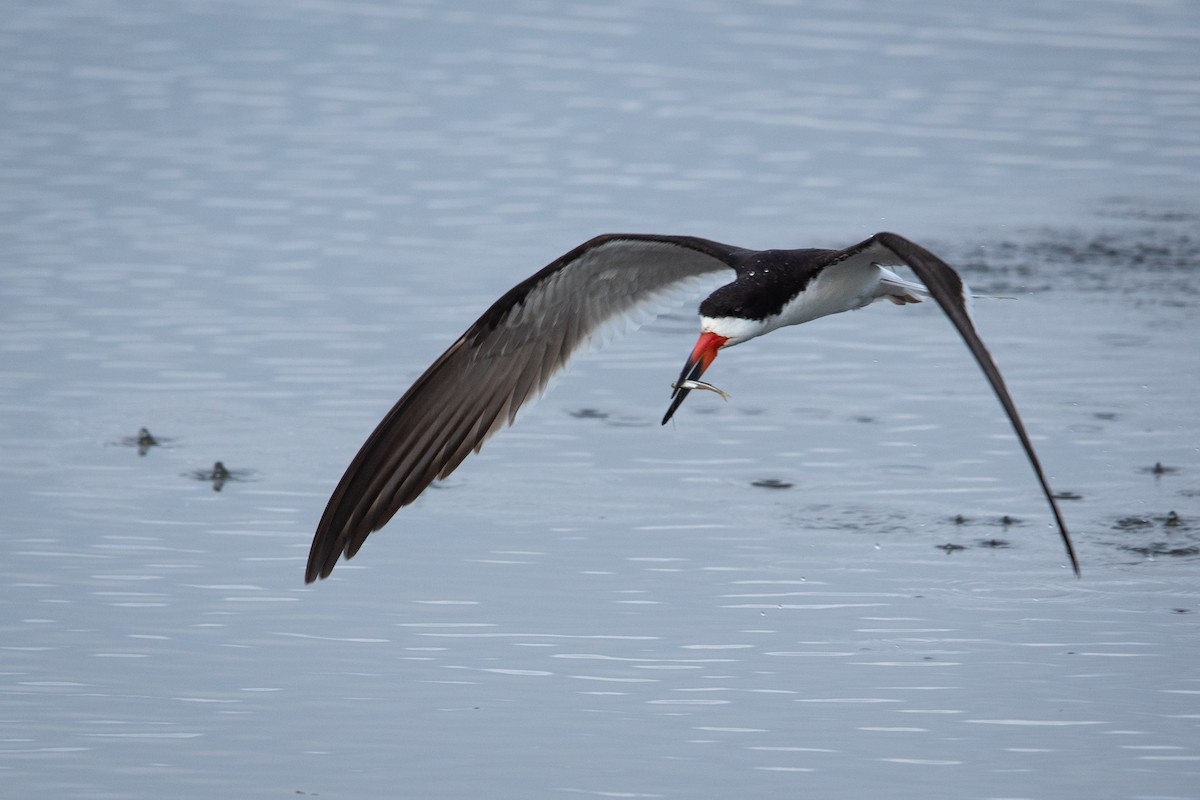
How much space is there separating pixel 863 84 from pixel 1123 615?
10.5m

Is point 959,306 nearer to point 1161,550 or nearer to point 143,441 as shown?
point 1161,550

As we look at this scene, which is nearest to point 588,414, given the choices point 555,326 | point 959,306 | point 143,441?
point 555,326

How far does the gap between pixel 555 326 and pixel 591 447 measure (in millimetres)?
1416

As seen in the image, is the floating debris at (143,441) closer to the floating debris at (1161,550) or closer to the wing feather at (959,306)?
the wing feather at (959,306)

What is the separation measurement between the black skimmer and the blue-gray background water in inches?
14.0

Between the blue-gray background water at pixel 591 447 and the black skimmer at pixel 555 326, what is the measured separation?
1.17 feet

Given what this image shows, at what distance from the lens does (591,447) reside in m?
9.84

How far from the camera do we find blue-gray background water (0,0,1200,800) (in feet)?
22.4

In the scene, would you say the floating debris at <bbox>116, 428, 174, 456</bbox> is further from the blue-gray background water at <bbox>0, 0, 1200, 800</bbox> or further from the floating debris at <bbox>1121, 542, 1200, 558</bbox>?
the floating debris at <bbox>1121, 542, 1200, 558</bbox>

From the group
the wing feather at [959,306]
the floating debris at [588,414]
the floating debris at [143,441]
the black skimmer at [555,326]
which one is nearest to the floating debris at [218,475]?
the floating debris at [143,441]

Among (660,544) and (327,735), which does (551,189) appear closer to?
(660,544)

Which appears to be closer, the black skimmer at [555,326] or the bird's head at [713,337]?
the bird's head at [713,337]

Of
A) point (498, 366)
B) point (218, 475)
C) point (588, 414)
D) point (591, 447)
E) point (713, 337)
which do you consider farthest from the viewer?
point (588, 414)

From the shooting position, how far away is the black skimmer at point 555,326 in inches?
311
